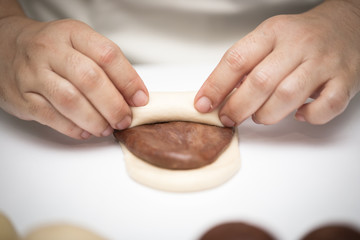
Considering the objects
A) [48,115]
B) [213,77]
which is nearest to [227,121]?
[213,77]

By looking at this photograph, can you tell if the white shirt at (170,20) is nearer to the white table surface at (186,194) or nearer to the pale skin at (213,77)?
the pale skin at (213,77)

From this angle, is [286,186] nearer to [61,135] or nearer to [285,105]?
[285,105]

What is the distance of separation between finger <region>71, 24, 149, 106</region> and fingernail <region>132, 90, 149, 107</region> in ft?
0.06

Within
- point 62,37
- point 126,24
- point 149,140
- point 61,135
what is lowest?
point 61,135

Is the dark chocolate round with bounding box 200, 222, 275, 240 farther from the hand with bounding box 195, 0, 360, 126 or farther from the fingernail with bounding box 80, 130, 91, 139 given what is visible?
the fingernail with bounding box 80, 130, 91, 139

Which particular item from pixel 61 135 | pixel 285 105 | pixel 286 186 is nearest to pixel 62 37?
pixel 61 135

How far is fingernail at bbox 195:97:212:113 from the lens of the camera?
136cm

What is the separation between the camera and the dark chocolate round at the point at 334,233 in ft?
3.01

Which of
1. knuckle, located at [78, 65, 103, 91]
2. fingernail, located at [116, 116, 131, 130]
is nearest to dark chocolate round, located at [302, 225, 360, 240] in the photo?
fingernail, located at [116, 116, 131, 130]

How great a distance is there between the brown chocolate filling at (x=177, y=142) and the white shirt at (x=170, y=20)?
75 centimetres

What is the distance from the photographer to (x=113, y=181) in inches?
49.7

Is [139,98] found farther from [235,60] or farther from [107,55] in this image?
[235,60]

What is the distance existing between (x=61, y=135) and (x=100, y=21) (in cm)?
82

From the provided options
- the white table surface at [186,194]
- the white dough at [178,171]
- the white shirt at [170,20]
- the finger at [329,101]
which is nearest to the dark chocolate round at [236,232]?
the white table surface at [186,194]
